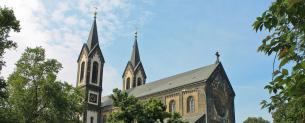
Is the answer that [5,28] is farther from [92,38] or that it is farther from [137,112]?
[92,38]

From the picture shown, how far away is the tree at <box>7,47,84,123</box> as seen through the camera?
3112cm

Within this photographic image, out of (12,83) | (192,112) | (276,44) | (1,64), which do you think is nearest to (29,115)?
(12,83)

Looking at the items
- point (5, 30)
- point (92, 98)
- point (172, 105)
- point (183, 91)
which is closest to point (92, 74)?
point (92, 98)

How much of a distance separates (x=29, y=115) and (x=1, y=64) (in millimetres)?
7593

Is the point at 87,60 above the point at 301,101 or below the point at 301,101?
above

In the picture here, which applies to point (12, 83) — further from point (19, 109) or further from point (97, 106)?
point (97, 106)

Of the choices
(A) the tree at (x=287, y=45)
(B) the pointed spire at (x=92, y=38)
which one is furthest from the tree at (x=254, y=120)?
(A) the tree at (x=287, y=45)

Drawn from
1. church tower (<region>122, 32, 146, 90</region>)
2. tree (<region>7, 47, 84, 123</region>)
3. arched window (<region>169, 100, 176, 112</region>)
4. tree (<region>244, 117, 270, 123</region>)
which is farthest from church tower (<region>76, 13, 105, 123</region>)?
tree (<region>244, 117, 270, 123</region>)

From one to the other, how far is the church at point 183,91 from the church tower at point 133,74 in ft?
25.1

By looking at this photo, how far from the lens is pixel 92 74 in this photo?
200 feet

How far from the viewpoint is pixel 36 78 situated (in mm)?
33188

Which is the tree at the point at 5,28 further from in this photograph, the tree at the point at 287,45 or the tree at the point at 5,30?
the tree at the point at 287,45

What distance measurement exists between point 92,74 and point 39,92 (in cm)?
2851

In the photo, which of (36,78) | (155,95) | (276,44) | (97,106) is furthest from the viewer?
(97,106)
